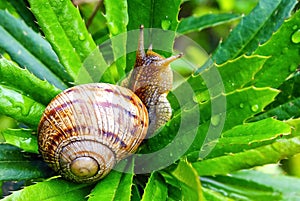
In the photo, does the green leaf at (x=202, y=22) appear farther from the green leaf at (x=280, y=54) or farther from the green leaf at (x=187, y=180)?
the green leaf at (x=187, y=180)

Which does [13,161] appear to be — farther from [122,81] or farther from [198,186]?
[198,186]

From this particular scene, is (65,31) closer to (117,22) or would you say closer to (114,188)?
(117,22)

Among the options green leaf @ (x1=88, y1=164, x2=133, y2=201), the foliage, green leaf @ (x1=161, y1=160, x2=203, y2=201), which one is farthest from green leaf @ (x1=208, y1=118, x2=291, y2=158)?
green leaf @ (x1=88, y1=164, x2=133, y2=201)

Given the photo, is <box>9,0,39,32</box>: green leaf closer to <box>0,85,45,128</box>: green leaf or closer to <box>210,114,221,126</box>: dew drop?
<box>0,85,45,128</box>: green leaf

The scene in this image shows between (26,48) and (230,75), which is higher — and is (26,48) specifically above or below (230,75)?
above

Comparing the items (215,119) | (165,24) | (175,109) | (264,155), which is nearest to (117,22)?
(165,24)

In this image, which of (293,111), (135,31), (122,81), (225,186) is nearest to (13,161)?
(122,81)
